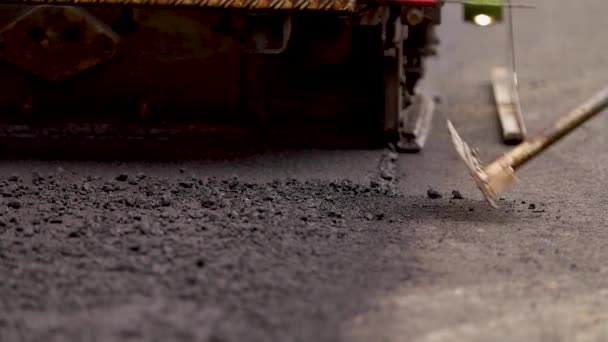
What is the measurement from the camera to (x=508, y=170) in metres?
4.14

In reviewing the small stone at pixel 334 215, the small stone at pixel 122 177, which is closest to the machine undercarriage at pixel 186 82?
the small stone at pixel 122 177

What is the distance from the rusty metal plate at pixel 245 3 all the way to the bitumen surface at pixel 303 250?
791 millimetres

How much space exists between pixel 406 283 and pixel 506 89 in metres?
4.89

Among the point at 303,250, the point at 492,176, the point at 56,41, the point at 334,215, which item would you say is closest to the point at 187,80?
the point at 56,41

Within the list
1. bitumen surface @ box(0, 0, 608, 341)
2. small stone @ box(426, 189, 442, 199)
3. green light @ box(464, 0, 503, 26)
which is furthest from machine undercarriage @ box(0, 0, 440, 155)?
small stone @ box(426, 189, 442, 199)

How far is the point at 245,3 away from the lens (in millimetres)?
4625

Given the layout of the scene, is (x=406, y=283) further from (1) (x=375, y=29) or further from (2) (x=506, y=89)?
(2) (x=506, y=89)

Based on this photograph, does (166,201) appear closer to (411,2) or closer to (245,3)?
(245,3)

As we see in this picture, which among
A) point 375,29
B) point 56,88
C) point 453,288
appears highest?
point 375,29

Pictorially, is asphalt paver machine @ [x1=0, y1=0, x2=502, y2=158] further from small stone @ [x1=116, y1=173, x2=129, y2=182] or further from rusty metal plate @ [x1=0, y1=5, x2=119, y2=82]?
small stone @ [x1=116, y1=173, x2=129, y2=182]

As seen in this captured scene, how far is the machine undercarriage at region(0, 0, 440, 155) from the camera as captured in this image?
16.7ft

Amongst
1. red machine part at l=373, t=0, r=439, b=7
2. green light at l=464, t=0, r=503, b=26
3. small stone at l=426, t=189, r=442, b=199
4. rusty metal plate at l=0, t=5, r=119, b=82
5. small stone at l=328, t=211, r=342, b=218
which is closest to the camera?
small stone at l=328, t=211, r=342, b=218

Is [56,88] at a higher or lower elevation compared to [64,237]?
higher

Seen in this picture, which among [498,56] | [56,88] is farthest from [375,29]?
[498,56]
